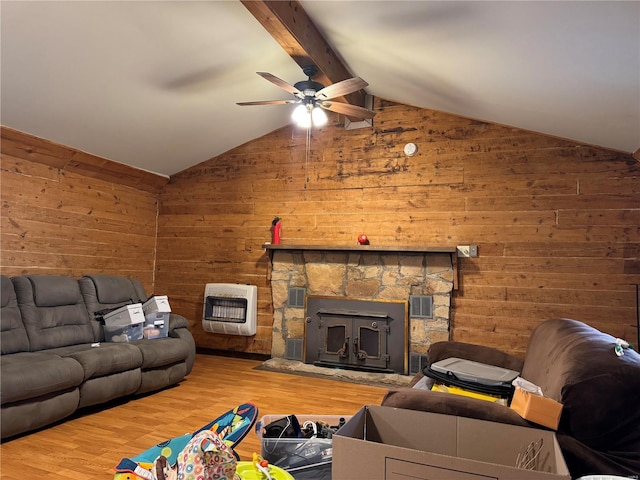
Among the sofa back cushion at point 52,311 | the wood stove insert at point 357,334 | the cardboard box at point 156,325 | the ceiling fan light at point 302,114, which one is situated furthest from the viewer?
the wood stove insert at point 357,334

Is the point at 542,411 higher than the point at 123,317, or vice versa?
the point at 542,411

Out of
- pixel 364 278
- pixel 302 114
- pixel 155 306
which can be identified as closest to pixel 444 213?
pixel 364 278

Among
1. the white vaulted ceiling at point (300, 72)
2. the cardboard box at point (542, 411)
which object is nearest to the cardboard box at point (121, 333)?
the white vaulted ceiling at point (300, 72)

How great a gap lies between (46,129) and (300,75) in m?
2.58

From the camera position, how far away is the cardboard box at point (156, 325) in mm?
4121

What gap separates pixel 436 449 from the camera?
1.44 metres

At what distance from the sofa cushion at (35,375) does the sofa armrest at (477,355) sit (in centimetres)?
255

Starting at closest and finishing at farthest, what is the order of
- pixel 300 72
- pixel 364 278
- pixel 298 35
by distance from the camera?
pixel 298 35
pixel 300 72
pixel 364 278

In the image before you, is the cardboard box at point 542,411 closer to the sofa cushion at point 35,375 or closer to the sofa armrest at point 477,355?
the sofa armrest at point 477,355

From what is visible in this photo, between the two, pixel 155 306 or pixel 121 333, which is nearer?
pixel 121 333

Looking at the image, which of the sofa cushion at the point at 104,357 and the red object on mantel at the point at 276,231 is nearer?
the sofa cushion at the point at 104,357

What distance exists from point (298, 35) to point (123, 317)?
295 cm

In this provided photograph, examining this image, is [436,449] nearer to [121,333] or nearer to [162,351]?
[162,351]

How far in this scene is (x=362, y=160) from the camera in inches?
204
